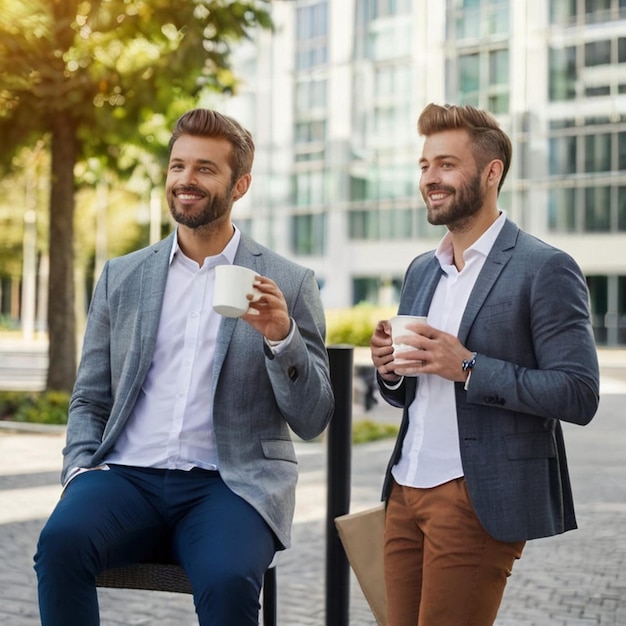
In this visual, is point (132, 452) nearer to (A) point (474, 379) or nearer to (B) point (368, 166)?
(A) point (474, 379)

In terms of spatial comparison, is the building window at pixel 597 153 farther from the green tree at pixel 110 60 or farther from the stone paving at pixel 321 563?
the stone paving at pixel 321 563

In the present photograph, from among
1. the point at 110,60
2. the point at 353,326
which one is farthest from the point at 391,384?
the point at 353,326

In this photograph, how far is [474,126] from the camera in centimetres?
279

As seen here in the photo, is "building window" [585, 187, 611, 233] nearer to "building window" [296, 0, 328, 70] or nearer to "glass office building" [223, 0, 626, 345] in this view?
"glass office building" [223, 0, 626, 345]

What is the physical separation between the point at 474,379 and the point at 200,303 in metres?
1.08

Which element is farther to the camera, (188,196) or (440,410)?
(188,196)

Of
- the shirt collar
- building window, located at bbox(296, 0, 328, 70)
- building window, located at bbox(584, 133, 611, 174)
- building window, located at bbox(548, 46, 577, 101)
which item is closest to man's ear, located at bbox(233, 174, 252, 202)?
the shirt collar

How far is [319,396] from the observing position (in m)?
3.12

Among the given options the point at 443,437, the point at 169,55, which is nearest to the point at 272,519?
the point at 443,437

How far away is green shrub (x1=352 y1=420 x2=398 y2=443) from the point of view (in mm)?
12610

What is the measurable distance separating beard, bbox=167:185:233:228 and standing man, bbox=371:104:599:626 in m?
0.73

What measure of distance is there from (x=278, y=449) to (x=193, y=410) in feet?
0.98

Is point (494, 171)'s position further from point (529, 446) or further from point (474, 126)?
point (529, 446)

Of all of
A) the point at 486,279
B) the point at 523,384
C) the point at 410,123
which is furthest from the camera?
the point at 410,123
